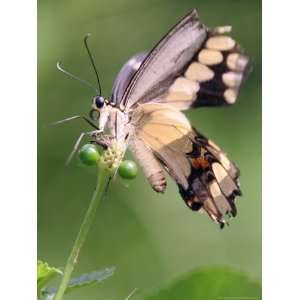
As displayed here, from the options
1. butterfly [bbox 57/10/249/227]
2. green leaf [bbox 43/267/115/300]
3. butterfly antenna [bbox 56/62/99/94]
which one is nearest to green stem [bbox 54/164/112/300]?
green leaf [bbox 43/267/115/300]

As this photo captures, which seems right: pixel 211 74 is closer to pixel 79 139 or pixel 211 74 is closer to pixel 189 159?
pixel 189 159

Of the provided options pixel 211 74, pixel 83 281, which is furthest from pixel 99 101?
pixel 83 281

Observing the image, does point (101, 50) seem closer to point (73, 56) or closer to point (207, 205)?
point (73, 56)

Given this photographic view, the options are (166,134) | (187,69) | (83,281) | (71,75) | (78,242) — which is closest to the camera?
(78,242)

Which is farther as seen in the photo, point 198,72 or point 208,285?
point 198,72

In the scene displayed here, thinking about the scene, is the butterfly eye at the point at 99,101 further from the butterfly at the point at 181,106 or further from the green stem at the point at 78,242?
the green stem at the point at 78,242

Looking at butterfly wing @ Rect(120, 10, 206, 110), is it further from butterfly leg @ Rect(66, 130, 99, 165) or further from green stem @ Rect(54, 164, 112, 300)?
green stem @ Rect(54, 164, 112, 300)
